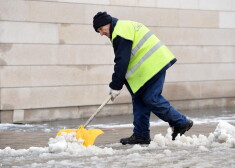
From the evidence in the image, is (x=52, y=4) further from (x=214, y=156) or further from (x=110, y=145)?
(x=214, y=156)

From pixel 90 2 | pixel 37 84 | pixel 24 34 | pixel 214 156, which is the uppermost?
pixel 90 2

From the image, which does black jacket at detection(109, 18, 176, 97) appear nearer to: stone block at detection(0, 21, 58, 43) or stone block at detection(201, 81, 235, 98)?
stone block at detection(0, 21, 58, 43)

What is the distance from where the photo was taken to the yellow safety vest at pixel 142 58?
6176mm

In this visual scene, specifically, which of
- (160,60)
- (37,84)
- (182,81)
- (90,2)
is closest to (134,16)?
(90,2)

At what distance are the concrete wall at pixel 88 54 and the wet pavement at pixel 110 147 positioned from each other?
0.48 m

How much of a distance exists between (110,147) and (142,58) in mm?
1076

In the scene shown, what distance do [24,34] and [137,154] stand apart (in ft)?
16.4

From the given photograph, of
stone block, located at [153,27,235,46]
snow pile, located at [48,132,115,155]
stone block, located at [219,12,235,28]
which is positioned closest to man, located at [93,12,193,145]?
snow pile, located at [48,132,115,155]

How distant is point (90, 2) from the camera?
10.5 meters

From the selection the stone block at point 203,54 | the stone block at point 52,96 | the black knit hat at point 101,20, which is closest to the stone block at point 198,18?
the stone block at point 203,54

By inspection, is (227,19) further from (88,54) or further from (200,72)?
(88,54)

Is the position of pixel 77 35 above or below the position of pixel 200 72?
above

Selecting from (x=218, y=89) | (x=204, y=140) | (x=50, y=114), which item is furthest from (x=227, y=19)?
(x=204, y=140)

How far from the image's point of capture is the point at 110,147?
20.4ft
